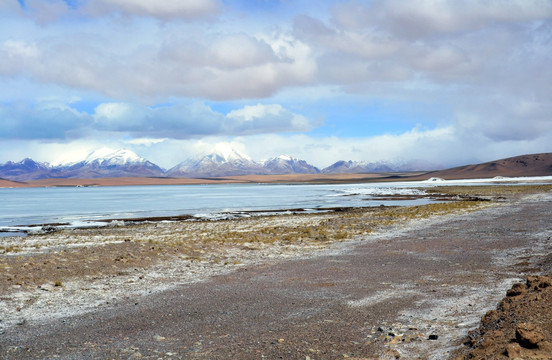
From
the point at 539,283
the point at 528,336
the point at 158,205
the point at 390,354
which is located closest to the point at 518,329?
the point at 528,336

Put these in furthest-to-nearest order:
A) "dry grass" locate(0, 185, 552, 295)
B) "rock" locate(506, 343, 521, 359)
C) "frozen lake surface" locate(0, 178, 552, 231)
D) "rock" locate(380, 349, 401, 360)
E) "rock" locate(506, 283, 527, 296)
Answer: "frozen lake surface" locate(0, 178, 552, 231) < "dry grass" locate(0, 185, 552, 295) < "rock" locate(506, 283, 527, 296) < "rock" locate(380, 349, 401, 360) < "rock" locate(506, 343, 521, 359)

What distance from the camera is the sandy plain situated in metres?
7.94

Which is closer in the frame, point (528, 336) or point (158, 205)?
point (528, 336)

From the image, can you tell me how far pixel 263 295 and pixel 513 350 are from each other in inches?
273

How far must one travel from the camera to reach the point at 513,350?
5.77 meters

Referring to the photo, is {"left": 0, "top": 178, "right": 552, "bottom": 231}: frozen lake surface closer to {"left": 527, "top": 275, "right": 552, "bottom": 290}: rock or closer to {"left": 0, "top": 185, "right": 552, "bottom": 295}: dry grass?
{"left": 0, "top": 185, "right": 552, "bottom": 295}: dry grass

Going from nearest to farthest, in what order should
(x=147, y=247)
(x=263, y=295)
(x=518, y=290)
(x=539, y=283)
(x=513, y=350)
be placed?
(x=513, y=350) < (x=539, y=283) < (x=518, y=290) < (x=263, y=295) < (x=147, y=247)

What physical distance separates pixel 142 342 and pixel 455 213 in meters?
33.4

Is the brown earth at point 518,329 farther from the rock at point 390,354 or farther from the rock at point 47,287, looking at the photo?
the rock at point 47,287

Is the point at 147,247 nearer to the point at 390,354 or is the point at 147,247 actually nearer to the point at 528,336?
the point at 390,354

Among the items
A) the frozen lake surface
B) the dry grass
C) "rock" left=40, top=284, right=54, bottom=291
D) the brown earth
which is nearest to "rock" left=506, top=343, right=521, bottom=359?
the brown earth

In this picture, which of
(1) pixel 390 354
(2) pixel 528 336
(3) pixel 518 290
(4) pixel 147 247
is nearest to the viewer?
(2) pixel 528 336

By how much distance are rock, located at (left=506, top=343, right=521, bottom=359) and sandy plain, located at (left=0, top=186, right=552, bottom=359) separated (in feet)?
4.08

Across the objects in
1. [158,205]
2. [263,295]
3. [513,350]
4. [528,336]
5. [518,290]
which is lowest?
[158,205]
